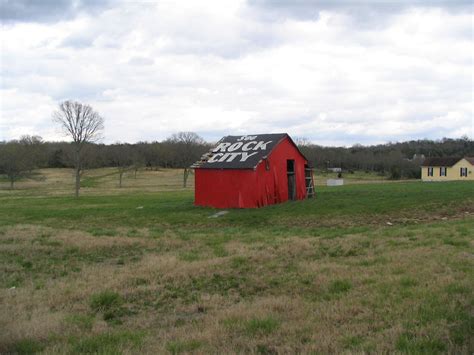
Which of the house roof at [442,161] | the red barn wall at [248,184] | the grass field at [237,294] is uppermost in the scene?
the house roof at [442,161]

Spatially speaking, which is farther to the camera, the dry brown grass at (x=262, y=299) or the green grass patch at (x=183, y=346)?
the dry brown grass at (x=262, y=299)

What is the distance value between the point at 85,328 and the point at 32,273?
5.07 meters

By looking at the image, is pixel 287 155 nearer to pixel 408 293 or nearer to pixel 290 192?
pixel 290 192

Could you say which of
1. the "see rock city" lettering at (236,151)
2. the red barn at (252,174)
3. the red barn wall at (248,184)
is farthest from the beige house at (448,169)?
the "see rock city" lettering at (236,151)

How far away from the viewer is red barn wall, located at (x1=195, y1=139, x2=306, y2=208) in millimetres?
29272

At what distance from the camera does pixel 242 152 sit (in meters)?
31.6

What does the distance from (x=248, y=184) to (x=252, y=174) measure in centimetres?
69

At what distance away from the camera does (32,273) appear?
10578 millimetres

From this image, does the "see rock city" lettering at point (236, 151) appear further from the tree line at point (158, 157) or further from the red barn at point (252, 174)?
the tree line at point (158, 157)

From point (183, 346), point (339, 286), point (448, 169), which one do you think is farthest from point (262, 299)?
point (448, 169)

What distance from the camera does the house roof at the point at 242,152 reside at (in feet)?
98.2

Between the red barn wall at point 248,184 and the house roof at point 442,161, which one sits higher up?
the house roof at point 442,161

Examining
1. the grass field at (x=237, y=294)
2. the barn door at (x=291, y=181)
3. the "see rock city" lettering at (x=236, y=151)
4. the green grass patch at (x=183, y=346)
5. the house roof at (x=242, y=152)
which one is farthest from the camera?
the barn door at (x=291, y=181)

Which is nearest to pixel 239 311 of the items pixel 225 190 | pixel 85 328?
pixel 85 328
